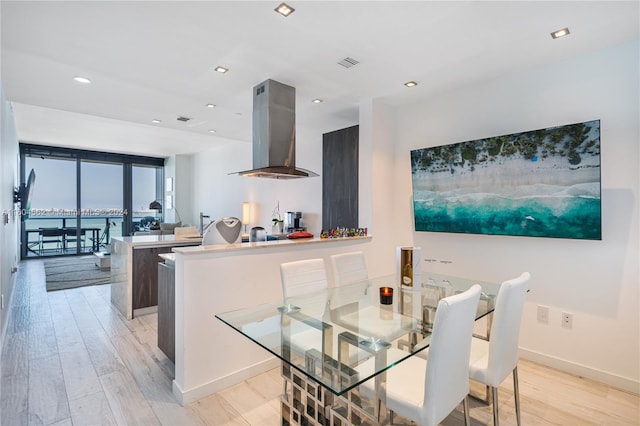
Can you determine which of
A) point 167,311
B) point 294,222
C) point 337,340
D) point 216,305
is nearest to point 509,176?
point 337,340

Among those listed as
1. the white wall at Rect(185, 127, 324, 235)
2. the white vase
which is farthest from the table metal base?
the white vase

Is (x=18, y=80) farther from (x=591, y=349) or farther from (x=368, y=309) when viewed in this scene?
(x=591, y=349)

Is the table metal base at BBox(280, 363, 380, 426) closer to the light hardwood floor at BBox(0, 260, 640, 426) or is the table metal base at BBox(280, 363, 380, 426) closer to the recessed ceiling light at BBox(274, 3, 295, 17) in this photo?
the light hardwood floor at BBox(0, 260, 640, 426)

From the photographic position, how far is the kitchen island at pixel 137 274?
12.6 ft

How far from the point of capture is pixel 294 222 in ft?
19.0

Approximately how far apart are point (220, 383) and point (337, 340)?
134 cm

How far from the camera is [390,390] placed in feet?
4.92

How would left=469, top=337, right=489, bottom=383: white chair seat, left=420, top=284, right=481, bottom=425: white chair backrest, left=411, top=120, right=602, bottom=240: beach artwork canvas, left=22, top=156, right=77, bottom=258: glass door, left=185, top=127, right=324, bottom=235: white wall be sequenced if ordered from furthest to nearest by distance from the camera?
left=22, top=156, right=77, bottom=258: glass door < left=185, top=127, right=324, bottom=235: white wall < left=411, top=120, right=602, bottom=240: beach artwork canvas < left=469, top=337, right=489, bottom=383: white chair seat < left=420, top=284, right=481, bottom=425: white chair backrest

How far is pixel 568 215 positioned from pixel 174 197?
361 inches

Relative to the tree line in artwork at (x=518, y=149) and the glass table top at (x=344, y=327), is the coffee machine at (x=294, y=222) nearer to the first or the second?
the tree line in artwork at (x=518, y=149)

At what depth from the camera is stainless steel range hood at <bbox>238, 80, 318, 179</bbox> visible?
3080mm

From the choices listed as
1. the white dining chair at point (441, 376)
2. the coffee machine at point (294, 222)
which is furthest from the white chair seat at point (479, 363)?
the coffee machine at point (294, 222)

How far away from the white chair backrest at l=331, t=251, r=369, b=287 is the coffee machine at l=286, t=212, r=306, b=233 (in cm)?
296

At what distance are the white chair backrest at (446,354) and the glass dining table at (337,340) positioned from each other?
0.14 m
